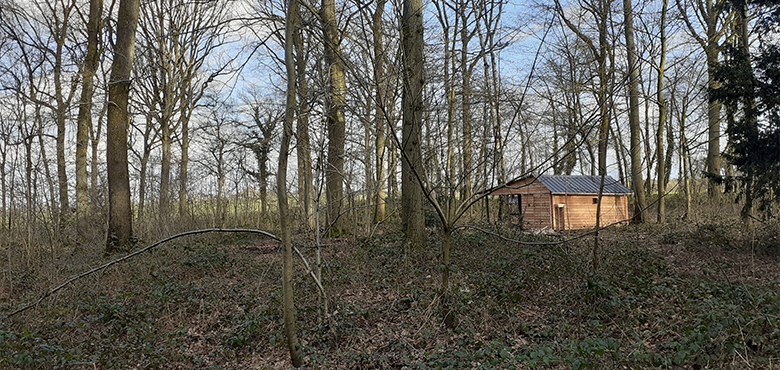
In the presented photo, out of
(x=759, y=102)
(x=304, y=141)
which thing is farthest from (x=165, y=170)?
(x=759, y=102)

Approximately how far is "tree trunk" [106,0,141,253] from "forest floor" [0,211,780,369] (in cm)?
104

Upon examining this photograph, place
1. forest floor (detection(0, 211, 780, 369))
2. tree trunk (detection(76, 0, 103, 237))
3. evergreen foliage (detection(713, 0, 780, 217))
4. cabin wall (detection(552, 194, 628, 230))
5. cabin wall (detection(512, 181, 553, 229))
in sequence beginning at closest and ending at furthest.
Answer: forest floor (detection(0, 211, 780, 369)) → evergreen foliage (detection(713, 0, 780, 217)) → tree trunk (detection(76, 0, 103, 237)) → cabin wall (detection(512, 181, 553, 229)) → cabin wall (detection(552, 194, 628, 230))

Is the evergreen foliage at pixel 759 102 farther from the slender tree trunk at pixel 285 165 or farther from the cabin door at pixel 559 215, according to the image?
the slender tree trunk at pixel 285 165

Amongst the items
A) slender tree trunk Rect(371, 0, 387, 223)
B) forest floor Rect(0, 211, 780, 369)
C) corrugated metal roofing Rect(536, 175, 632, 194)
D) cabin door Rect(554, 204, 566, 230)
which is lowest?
forest floor Rect(0, 211, 780, 369)

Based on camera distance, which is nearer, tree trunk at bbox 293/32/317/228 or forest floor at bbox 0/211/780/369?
forest floor at bbox 0/211/780/369

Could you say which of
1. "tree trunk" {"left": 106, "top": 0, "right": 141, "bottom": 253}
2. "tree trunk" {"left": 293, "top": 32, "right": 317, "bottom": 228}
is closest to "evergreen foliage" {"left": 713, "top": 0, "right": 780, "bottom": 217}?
"tree trunk" {"left": 293, "top": 32, "right": 317, "bottom": 228}

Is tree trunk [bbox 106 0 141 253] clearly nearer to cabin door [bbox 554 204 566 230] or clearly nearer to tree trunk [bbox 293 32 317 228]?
tree trunk [bbox 293 32 317 228]

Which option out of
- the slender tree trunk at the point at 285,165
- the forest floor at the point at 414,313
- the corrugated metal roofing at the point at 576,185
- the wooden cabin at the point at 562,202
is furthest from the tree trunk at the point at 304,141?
the corrugated metal roofing at the point at 576,185

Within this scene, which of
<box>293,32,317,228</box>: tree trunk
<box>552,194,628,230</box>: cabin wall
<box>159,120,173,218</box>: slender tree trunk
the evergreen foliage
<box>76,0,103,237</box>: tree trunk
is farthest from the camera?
<box>552,194,628,230</box>: cabin wall

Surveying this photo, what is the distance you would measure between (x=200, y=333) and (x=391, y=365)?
2.53m

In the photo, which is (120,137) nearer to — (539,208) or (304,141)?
(304,141)

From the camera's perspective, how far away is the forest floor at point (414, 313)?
13.6ft

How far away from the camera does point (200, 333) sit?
5355 millimetres

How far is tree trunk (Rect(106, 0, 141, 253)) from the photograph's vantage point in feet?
31.4
